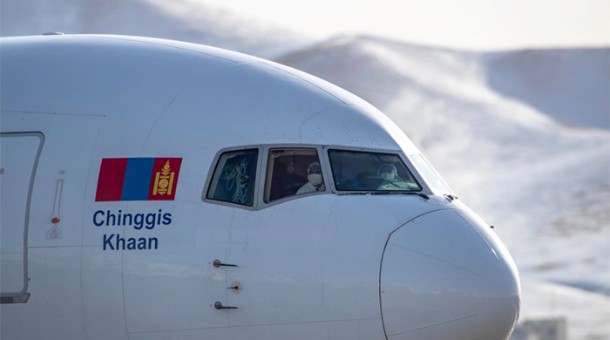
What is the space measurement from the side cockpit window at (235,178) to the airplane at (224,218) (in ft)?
0.05

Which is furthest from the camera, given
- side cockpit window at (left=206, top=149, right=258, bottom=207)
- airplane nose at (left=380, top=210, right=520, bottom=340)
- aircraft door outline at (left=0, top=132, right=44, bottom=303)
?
aircraft door outline at (left=0, top=132, right=44, bottom=303)

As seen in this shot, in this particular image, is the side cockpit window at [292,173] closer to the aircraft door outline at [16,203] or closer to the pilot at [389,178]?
the pilot at [389,178]

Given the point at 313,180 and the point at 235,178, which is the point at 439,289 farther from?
the point at 235,178

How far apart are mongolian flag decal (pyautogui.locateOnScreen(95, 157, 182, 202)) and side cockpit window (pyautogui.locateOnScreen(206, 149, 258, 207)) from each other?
1.55 ft

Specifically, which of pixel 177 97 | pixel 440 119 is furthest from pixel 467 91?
pixel 177 97

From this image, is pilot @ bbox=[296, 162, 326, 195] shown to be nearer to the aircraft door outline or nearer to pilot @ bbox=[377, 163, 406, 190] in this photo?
pilot @ bbox=[377, 163, 406, 190]

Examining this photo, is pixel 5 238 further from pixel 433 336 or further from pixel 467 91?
pixel 467 91

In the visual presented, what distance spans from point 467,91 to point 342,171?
89.0m

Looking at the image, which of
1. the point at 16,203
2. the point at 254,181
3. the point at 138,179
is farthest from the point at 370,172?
the point at 16,203

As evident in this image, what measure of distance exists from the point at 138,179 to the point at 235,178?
114 cm

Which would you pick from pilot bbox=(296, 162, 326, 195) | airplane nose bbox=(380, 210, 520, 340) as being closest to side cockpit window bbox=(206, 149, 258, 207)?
pilot bbox=(296, 162, 326, 195)

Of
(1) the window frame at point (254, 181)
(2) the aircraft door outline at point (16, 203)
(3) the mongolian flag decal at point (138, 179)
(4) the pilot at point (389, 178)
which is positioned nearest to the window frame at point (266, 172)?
(1) the window frame at point (254, 181)

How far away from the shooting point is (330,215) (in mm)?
15836

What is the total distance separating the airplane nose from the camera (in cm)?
1542
